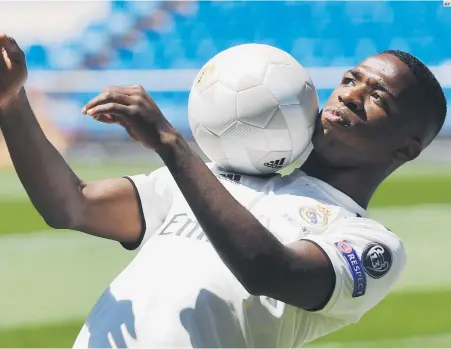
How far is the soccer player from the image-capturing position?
1.81 meters

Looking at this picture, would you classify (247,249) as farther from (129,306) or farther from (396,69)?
(396,69)

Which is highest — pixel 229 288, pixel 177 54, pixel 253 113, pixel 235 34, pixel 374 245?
pixel 253 113

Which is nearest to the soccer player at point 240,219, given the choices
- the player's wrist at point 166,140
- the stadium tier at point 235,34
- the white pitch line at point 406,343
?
the player's wrist at point 166,140

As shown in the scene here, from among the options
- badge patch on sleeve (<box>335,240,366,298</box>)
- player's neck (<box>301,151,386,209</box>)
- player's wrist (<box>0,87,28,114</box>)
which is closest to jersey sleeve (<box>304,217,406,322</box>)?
badge patch on sleeve (<box>335,240,366,298</box>)

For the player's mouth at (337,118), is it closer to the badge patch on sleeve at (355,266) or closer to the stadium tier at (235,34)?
the badge patch on sleeve at (355,266)

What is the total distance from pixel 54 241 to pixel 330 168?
2966mm

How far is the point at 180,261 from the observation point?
2.07m

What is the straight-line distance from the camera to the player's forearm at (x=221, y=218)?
1786mm

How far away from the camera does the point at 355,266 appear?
2.02 meters

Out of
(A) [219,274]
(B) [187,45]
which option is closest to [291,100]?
(A) [219,274]

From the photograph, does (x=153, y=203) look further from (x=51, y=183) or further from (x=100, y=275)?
(x=100, y=275)

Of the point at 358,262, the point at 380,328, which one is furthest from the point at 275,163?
the point at 380,328

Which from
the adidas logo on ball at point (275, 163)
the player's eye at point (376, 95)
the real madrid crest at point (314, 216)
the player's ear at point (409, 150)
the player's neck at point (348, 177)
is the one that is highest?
the player's eye at point (376, 95)

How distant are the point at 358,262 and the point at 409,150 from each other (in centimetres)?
48
